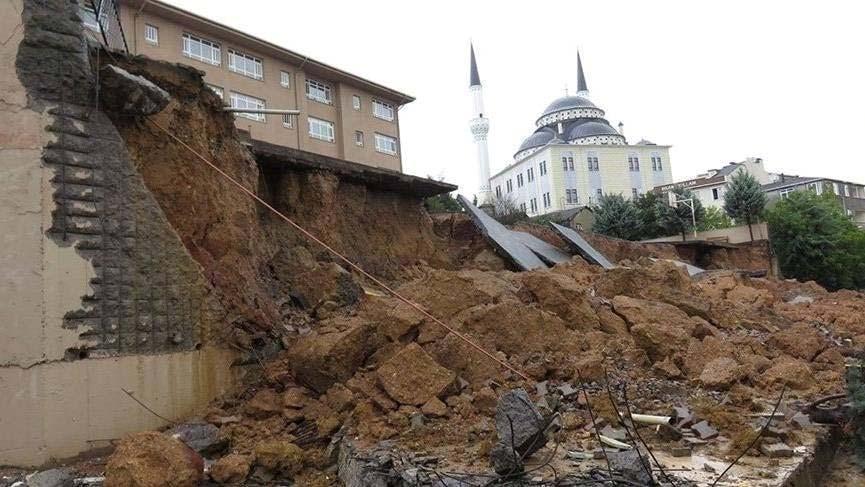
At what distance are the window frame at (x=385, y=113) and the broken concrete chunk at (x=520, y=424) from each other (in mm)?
29043

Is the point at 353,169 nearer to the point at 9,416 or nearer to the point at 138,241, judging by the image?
the point at 138,241

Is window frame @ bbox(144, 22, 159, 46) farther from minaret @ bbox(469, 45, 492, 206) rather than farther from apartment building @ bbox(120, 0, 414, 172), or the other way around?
minaret @ bbox(469, 45, 492, 206)

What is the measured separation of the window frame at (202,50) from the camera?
24688 millimetres

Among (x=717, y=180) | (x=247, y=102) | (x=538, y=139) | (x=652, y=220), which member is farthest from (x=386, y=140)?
(x=717, y=180)

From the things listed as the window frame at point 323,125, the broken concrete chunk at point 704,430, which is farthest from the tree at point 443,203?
the broken concrete chunk at point 704,430

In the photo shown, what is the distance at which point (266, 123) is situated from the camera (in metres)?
26.2

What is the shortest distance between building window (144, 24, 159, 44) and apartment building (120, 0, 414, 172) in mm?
33

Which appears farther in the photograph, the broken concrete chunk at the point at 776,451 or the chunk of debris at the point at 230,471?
the chunk of debris at the point at 230,471

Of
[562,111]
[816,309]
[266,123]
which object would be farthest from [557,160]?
[816,309]

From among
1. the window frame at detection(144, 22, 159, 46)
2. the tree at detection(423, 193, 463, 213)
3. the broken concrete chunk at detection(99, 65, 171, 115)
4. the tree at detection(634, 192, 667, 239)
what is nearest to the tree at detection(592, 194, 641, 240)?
the tree at detection(634, 192, 667, 239)

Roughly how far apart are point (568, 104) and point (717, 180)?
14.4m

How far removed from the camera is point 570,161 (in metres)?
52.3

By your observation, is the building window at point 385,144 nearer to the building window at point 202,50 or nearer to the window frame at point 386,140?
the window frame at point 386,140

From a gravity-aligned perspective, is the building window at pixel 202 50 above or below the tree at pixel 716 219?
above
